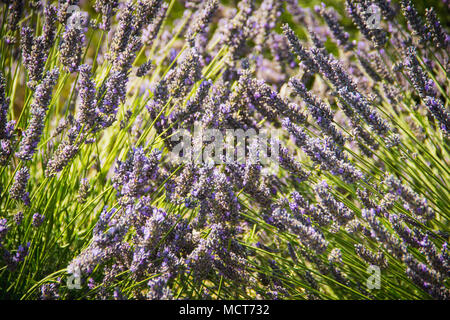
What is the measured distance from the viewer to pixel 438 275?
913 mm

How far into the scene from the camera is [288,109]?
1261 mm

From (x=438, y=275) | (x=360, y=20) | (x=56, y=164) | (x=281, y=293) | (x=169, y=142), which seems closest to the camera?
(x=438, y=275)

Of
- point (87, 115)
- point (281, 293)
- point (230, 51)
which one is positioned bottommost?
point (281, 293)

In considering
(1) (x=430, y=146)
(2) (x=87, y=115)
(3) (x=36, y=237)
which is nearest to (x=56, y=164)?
(2) (x=87, y=115)

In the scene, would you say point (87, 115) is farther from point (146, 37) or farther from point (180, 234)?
point (146, 37)

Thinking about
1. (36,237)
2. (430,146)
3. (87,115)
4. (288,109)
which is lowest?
(36,237)

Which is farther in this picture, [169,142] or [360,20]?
[360,20]

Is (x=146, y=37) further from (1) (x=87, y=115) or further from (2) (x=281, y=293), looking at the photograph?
(2) (x=281, y=293)

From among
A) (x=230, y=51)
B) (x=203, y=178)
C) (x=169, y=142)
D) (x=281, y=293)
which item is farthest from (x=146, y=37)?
(x=281, y=293)

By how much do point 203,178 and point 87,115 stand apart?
0.45 meters

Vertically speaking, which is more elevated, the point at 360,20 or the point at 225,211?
the point at 360,20

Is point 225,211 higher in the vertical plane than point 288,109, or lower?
lower

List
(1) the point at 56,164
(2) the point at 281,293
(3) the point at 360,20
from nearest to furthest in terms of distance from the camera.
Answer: (1) the point at 56,164 → (2) the point at 281,293 → (3) the point at 360,20

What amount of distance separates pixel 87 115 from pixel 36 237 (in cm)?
54
